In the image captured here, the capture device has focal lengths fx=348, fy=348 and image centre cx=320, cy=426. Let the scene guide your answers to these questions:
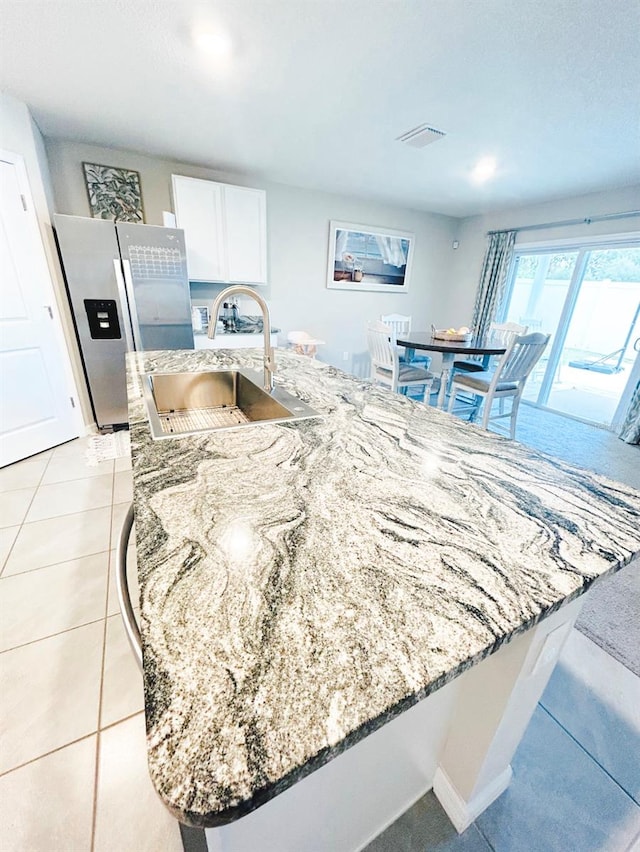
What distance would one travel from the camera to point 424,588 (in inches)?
20.4

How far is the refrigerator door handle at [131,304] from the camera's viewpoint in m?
2.71

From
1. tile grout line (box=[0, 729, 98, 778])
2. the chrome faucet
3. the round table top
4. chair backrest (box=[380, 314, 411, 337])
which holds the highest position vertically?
the chrome faucet

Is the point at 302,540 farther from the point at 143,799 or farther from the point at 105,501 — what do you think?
the point at 105,501

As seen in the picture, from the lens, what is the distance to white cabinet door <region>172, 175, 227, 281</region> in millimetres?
3082

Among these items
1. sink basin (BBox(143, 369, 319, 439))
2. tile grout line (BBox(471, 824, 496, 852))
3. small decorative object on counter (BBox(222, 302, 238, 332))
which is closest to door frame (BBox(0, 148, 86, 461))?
small decorative object on counter (BBox(222, 302, 238, 332))

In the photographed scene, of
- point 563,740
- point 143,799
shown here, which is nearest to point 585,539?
point 563,740

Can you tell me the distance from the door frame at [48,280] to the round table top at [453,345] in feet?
9.18

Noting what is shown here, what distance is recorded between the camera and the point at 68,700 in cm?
116

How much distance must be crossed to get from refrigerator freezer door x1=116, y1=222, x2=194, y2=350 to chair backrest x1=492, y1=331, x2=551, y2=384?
267 cm

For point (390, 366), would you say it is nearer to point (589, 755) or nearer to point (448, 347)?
point (448, 347)

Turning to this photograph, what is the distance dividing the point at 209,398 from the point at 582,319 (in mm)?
4317

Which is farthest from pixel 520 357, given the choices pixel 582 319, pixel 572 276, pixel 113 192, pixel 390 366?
pixel 113 192

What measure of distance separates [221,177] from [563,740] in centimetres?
452

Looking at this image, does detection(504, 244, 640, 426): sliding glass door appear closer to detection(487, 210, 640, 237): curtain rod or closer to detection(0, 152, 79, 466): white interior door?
detection(487, 210, 640, 237): curtain rod
